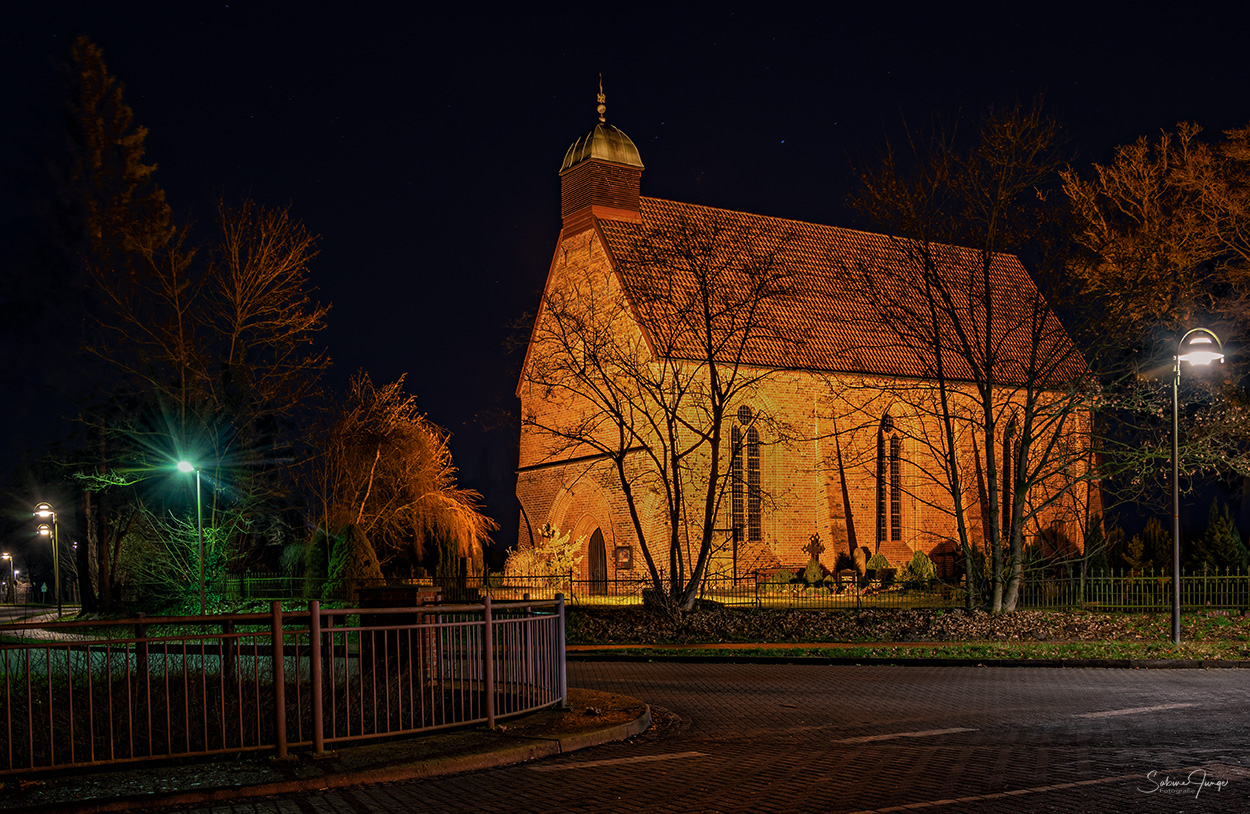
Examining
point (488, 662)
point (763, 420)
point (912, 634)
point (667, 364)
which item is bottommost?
point (912, 634)

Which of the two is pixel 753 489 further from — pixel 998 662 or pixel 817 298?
pixel 998 662

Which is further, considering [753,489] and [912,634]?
[753,489]

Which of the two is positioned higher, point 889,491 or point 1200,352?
point 1200,352

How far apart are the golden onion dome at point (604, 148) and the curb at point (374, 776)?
30384mm

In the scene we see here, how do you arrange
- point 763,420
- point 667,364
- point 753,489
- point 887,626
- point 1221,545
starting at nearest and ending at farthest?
point 887,626 < point 667,364 < point 763,420 < point 753,489 < point 1221,545

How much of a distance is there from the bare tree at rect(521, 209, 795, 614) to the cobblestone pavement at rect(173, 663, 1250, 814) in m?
11.9

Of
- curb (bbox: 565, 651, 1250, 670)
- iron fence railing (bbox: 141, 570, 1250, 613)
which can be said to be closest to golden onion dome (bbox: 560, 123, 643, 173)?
iron fence railing (bbox: 141, 570, 1250, 613)

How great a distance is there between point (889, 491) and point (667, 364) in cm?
1471

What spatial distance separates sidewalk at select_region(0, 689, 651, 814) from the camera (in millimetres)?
7551

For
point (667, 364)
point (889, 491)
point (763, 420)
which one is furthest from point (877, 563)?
point (667, 364)

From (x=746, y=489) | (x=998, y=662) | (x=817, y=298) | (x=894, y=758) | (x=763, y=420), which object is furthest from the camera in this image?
(x=817, y=298)

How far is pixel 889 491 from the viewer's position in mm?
40375

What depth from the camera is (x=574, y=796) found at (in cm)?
783

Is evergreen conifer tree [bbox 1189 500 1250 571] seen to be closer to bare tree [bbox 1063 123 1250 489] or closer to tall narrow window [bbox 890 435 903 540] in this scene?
bare tree [bbox 1063 123 1250 489]
